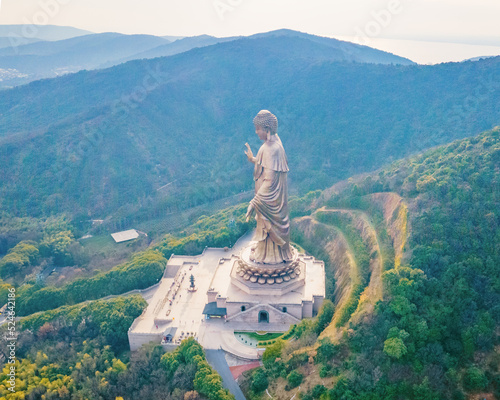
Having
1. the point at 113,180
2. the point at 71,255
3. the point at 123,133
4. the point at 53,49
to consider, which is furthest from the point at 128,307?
the point at 53,49

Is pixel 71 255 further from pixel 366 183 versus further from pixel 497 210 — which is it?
pixel 497 210

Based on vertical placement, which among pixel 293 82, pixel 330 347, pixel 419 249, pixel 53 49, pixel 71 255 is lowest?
pixel 71 255

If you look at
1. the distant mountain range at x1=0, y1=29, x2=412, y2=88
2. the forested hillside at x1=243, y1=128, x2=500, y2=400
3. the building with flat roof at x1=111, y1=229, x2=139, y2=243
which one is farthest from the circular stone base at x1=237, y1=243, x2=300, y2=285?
the distant mountain range at x1=0, y1=29, x2=412, y2=88

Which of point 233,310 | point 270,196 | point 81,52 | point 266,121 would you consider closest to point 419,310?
point 270,196

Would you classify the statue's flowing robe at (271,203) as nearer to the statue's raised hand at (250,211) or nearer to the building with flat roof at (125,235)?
the statue's raised hand at (250,211)

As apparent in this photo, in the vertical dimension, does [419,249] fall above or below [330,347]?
above

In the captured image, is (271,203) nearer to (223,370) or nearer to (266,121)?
(266,121)

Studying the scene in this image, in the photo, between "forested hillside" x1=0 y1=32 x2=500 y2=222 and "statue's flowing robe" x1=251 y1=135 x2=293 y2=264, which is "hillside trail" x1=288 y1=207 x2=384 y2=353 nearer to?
Result: "statue's flowing robe" x1=251 y1=135 x2=293 y2=264
